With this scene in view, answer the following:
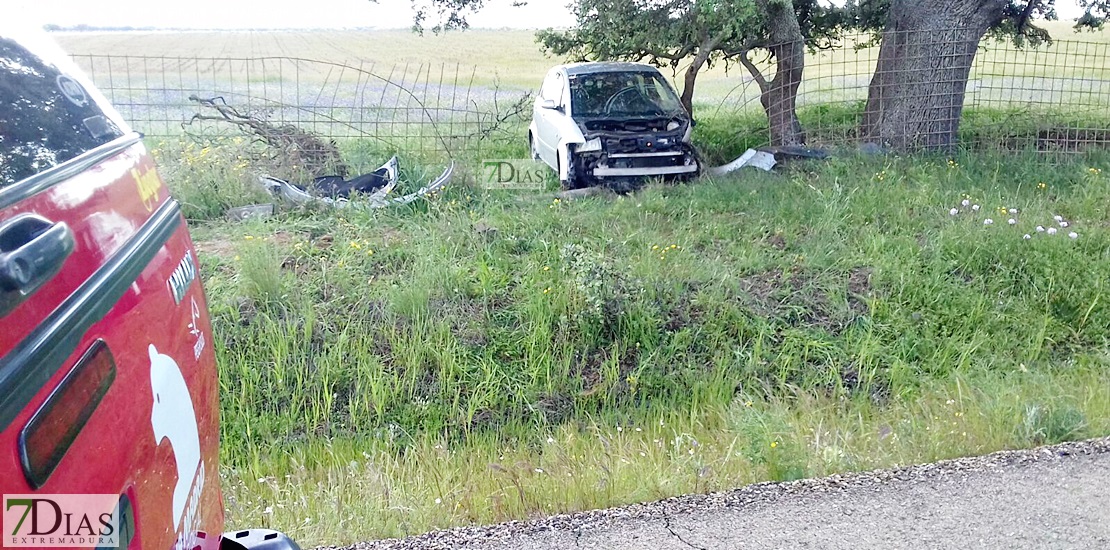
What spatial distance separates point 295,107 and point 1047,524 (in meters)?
8.63

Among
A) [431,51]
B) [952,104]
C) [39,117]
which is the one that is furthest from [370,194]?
[431,51]

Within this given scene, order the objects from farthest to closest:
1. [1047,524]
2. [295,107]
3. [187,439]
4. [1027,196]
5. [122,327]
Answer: [295,107] < [1027,196] < [1047,524] < [187,439] < [122,327]

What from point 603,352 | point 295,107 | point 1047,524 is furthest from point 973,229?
point 295,107

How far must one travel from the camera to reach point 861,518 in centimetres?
302

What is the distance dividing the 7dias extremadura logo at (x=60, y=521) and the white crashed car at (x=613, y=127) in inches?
303

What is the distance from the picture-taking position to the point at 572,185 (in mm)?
8969

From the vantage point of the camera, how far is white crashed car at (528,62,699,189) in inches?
348

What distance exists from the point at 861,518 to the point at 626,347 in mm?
2687

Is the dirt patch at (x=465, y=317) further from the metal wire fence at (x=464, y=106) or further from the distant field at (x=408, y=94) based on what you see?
the distant field at (x=408, y=94)

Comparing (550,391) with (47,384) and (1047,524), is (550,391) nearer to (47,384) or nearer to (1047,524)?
(1047,524)

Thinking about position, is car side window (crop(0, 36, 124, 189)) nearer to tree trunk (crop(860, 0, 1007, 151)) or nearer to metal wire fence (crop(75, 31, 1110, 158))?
metal wire fence (crop(75, 31, 1110, 158))

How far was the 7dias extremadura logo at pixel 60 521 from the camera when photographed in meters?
1.18

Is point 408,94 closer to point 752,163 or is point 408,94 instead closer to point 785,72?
point 752,163

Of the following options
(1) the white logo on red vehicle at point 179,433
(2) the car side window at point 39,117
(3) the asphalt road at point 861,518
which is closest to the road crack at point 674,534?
(3) the asphalt road at point 861,518
